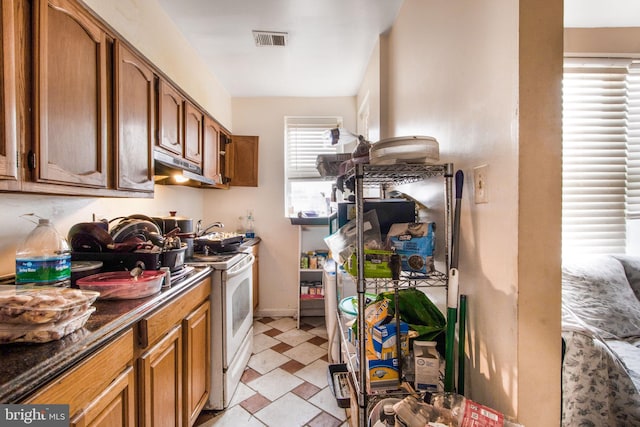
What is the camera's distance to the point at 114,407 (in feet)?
2.81

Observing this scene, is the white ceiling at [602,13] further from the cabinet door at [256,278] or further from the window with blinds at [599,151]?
the cabinet door at [256,278]

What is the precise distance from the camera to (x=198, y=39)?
211 cm

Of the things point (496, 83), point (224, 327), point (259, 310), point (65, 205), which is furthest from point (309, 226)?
point (496, 83)

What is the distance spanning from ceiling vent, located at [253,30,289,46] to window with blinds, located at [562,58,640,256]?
1.94m

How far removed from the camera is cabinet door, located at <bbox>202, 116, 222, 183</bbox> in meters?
2.37

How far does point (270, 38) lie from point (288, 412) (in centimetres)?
267

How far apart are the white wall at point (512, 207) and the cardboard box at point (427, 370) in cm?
14

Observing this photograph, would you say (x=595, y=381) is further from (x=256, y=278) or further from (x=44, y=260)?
(x=256, y=278)

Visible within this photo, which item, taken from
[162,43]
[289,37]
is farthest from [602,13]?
[162,43]

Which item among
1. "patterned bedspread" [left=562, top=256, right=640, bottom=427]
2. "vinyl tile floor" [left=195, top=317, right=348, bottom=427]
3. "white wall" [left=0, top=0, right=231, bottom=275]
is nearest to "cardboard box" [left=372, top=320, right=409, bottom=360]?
"patterned bedspread" [left=562, top=256, right=640, bottom=427]

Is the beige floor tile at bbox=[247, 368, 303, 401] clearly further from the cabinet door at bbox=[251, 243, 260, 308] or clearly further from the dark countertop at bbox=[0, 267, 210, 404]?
the dark countertop at bbox=[0, 267, 210, 404]

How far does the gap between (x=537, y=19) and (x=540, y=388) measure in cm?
109

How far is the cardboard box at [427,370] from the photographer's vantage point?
990mm

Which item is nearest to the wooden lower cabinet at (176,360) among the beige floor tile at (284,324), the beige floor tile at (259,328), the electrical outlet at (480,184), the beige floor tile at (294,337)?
the beige floor tile at (294,337)
